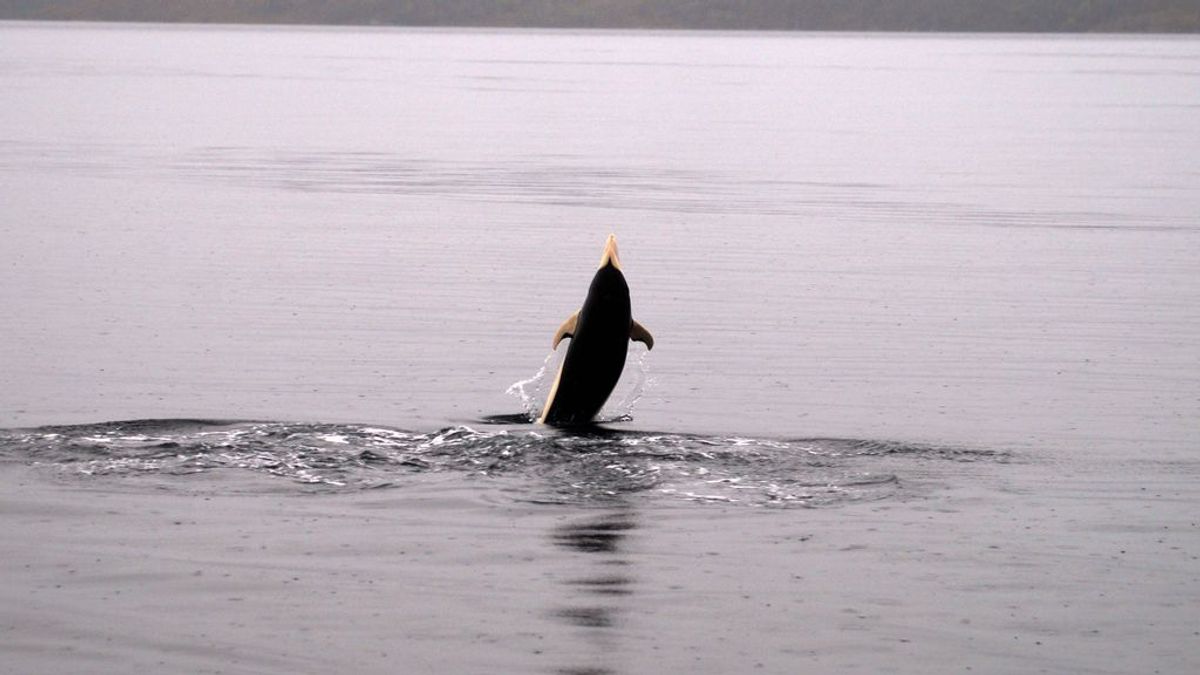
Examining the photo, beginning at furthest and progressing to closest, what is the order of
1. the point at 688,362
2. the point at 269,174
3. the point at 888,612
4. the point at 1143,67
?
1. the point at 1143,67
2. the point at 269,174
3. the point at 688,362
4. the point at 888,612

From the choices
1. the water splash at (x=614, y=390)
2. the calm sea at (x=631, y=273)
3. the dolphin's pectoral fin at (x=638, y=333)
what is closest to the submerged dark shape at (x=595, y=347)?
the dolphin's pectoral fin at (x=638, y=333)

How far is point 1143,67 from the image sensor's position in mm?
181375

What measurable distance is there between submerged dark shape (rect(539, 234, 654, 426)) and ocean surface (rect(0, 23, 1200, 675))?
426mm

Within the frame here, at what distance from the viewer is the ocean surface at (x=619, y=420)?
44.2 ft

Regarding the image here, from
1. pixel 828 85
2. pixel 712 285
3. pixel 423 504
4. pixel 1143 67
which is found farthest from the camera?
pixel 1143 67

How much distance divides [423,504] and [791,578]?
3554 mm

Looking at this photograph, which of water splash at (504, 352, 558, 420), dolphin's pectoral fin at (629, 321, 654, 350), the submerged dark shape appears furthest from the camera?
water splash at (504, 352, 558, 420)

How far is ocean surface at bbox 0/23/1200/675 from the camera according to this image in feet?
44.2

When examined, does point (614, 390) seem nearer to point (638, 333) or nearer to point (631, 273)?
point (638, 333)

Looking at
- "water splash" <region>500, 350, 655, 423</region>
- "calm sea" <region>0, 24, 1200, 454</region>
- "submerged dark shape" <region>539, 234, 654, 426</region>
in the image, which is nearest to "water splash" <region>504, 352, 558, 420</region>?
"water splash" <region>500, 350, 655, 423</region>

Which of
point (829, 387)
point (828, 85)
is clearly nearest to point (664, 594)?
point (829, 387)

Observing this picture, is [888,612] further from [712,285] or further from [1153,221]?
[1153,221]

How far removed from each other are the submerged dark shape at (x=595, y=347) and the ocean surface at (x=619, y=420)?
426mm

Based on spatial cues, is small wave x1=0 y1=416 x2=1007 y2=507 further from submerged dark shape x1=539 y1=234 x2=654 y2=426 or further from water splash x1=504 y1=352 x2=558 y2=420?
water splash x1=504 y1=352 x2=558 y2=420
